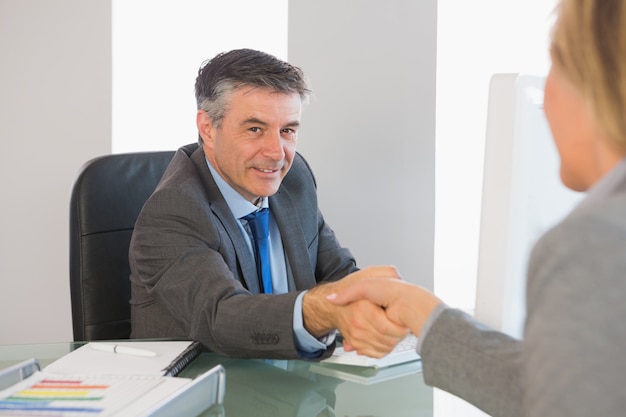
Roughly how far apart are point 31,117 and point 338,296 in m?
2.59

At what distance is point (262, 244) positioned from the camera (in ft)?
8.07

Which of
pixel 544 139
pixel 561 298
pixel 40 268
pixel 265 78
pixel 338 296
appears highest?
pixel 265 78

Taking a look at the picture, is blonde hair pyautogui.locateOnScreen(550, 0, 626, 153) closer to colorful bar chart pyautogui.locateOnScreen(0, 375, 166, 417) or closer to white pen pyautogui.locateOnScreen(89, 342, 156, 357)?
colorful bar chart pyautogui.locateOnScreen(0, 375, 166, 417)

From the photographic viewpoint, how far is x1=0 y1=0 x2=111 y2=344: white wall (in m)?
3.86

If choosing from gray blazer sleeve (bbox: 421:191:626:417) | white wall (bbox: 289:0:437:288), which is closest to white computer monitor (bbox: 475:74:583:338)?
gray blazer sleeve (bbox: 421:191:626:417)

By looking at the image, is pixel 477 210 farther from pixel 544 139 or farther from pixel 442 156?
pixel 544 139

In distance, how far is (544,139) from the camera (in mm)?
1297

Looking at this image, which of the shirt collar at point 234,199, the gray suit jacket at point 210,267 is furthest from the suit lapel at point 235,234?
the shirt collar at point 234,199

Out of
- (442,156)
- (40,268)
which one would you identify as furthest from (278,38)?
(40,268)

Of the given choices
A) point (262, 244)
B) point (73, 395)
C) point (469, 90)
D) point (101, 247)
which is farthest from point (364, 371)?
point (469, 90)

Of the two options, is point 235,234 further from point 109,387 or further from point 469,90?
point 469,90

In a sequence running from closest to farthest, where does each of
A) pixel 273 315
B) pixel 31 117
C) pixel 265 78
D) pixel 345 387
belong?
pixel 345 387 < pixel 273 315 < pixel 265 78 < pixel 31 117

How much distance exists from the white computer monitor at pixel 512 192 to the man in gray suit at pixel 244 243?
0.39 m

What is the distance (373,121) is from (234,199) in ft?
4.00
